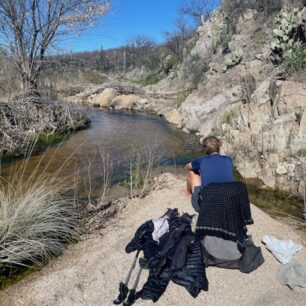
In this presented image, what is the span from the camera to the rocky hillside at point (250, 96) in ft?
23.6

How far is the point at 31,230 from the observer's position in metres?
3.76

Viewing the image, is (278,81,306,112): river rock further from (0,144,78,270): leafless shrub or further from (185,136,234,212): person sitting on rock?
(0,144,78,270): leafless shrub

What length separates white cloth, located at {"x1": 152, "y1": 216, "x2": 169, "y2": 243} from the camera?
385 centimetres

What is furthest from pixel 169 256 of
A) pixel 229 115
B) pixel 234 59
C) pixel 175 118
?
pixel 234 59

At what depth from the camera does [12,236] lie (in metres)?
3.63

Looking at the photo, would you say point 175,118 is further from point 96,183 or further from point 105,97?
point 96,183

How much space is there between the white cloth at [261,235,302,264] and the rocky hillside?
7.93 feet

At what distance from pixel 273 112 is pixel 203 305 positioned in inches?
241

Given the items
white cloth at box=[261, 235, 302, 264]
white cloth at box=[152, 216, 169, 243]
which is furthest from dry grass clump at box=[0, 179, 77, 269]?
white cloth at box=[261, 235, 302, 264]

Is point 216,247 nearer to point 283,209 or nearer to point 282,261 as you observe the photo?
point 282,261

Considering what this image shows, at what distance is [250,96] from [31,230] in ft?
27.6

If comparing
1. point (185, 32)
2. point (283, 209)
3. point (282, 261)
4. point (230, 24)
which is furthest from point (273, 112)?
point (185, 32)

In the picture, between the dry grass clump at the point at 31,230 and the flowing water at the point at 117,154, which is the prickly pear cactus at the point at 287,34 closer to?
the flowing water at the point at 117,154

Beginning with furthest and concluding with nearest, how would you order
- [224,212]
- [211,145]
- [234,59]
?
1. [234,59]
2. [211,145]
3. [224,212]
